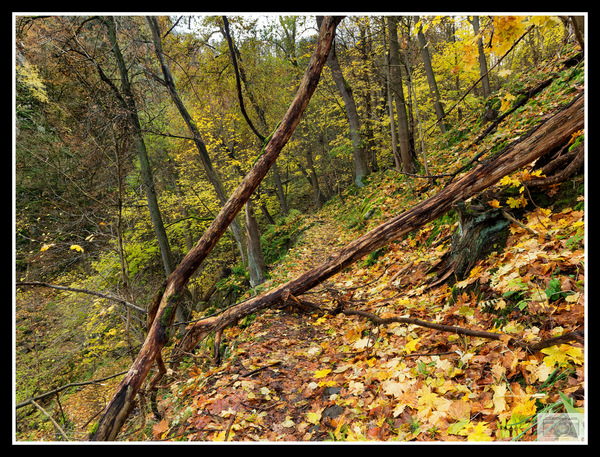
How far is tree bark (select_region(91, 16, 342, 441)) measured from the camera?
2.72 m

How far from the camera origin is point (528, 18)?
2111 millimetres

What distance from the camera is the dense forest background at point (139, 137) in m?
4.41

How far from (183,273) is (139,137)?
6.25 metres

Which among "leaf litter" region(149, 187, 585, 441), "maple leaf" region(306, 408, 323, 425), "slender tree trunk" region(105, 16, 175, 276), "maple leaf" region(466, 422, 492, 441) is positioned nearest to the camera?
"maple leaf" region(466, 422, 492, 441)

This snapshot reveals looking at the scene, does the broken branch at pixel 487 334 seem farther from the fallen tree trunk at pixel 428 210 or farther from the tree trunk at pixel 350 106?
the tree trunk at pixel 350 106

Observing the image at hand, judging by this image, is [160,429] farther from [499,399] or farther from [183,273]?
[499,399]

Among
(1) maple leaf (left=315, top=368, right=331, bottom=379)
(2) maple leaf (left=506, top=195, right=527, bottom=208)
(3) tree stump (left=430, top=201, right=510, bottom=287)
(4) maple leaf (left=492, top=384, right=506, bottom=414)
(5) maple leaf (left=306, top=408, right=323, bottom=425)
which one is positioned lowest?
(5) maple leaf (left=306, top=408, right=323, bottom=425)

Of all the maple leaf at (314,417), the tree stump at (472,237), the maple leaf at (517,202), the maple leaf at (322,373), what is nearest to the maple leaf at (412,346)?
the maple leaf at (322,373)

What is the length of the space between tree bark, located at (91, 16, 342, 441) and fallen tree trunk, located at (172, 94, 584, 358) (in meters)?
0.64

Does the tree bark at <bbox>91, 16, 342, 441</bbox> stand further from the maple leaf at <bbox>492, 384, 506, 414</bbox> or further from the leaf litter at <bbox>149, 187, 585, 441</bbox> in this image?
the maple leaf at <bbox>492, 384, 506, 414</bbox>

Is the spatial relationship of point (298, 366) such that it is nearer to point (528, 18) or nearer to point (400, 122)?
point (528, 18)

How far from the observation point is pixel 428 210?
3.51 metres

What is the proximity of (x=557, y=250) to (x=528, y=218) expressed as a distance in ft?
2.18

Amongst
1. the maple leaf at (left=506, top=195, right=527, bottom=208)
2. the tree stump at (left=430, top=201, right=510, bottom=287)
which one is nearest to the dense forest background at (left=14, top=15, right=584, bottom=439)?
the maple leaf at (left=506, top=195, right=527, bottom=208)
